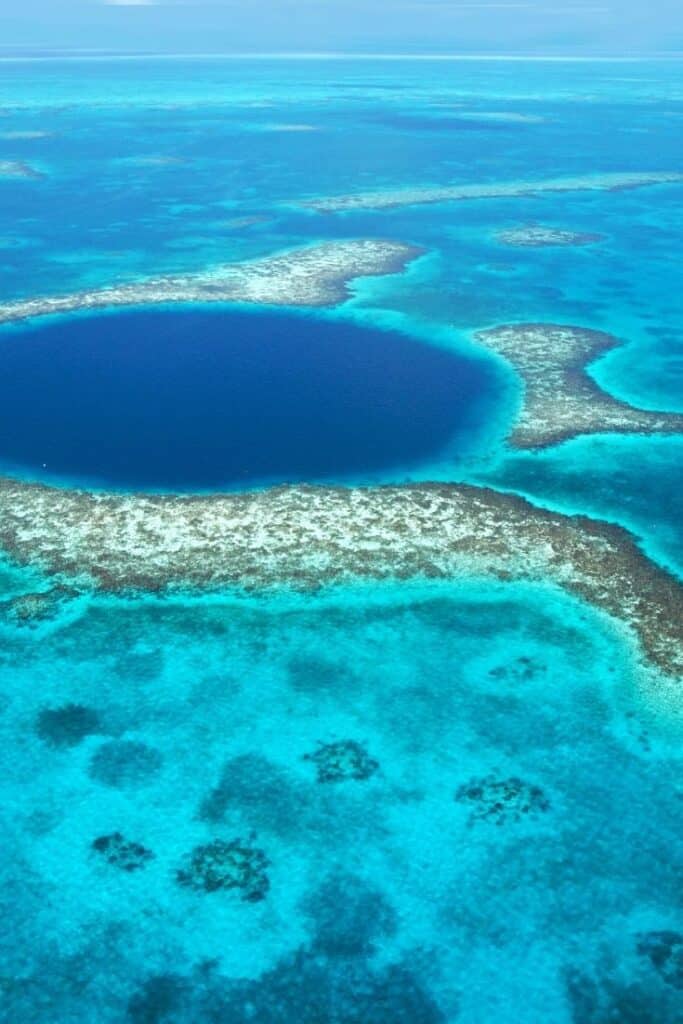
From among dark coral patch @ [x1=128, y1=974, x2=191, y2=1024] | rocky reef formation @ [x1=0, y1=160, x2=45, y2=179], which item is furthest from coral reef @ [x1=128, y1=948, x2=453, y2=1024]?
rocky reef formation @ [x1=0, y1=160, x2=45, y2=179]

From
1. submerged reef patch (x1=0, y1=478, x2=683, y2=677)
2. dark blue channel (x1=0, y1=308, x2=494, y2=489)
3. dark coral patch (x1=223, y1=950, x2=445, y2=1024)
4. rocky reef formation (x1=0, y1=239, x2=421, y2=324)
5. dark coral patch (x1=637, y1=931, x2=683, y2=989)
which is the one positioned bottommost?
dark coral patch (x1=223, y1=950, x2=445, y2=1024)

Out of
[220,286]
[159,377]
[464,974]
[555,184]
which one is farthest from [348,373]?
[555,184]

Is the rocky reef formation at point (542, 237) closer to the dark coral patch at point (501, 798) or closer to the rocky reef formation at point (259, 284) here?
the rocky reef formation at point (259, 284)

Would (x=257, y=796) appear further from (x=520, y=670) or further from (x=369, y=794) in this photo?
(x=520, y=670)

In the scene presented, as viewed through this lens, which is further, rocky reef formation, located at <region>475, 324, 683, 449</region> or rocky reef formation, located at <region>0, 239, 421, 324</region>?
rocky reef formation, located at <region>0, 239, 421, 324</region>

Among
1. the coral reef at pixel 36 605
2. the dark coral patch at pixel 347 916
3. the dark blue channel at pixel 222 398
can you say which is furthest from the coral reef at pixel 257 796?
the dark blue channel at pixel 222 398

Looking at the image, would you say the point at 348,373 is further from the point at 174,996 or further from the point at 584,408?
the point at 174,996

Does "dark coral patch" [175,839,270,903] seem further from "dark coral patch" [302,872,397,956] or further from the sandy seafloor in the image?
"dark coral patch" [302,872,397,956]
